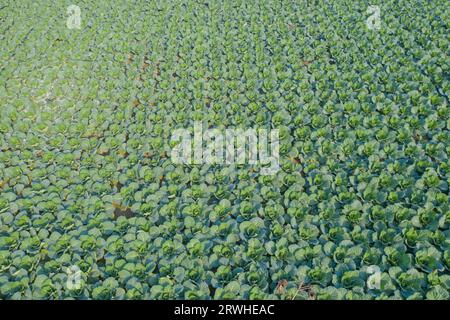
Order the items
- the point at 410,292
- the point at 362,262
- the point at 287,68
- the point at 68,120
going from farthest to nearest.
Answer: the point at 287,68
the point at 68,120
the point at 362,262
the point at 410,292

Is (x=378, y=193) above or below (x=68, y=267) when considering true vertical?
above

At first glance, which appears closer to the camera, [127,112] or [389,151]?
[389,151]

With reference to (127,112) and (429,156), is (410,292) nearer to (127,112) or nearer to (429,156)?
(429,156)

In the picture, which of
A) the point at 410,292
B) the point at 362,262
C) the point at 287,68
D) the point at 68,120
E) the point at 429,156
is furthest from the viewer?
the point at 287,68

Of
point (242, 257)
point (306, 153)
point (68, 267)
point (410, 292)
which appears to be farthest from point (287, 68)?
point (68, 267)

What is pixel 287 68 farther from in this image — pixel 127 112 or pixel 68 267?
pixel 68 267
